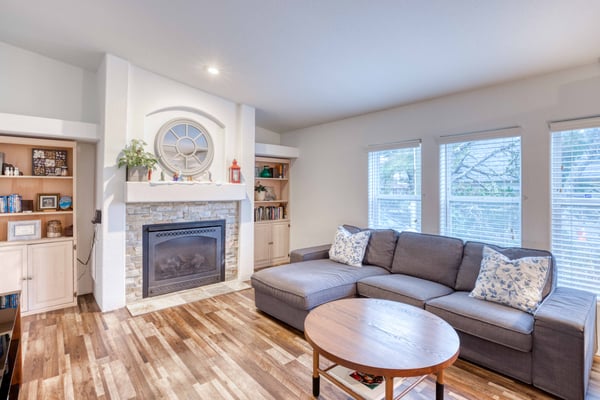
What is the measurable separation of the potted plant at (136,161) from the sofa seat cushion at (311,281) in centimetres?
175

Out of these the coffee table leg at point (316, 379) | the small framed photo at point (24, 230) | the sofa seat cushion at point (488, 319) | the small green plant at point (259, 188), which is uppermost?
the small green plant at point (259, 188)

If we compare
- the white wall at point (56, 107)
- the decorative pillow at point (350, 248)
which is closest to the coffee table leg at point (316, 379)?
the decorative pillow at point (350, 248)

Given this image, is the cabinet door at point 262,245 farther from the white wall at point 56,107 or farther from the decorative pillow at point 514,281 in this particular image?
the decorative pillow at point 514,281

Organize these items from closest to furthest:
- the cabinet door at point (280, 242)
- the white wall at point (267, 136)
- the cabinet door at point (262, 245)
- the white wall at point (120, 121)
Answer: the white wall at point (120, 121) < the cabinet door at point (262, 245) < the cabinet door at point (280, 242) < the white wall at point (267, 136)

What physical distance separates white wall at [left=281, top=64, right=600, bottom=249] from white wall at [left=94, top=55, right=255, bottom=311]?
5.58ft

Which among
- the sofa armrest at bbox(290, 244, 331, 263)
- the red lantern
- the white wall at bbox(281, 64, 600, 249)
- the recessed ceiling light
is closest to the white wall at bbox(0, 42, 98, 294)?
the recessed ceiling light

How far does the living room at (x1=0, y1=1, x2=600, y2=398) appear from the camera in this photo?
254cm

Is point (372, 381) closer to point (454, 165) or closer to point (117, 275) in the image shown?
point (454, 165)

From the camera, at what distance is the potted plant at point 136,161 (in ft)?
11.0

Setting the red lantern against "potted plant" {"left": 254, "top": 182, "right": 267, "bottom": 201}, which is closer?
the red lantern

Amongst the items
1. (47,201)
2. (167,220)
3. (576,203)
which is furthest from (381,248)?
(47,201)

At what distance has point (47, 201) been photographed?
3.52 metres

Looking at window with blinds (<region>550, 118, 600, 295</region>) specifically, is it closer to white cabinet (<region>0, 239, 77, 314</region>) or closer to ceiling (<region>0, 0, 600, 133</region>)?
ceiling (<region>0, 0, 600, 133</region>)

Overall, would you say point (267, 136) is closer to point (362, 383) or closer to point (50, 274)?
point (50, 274)
